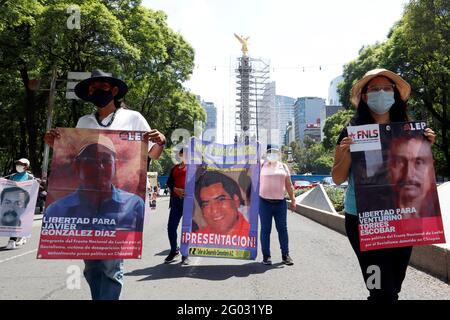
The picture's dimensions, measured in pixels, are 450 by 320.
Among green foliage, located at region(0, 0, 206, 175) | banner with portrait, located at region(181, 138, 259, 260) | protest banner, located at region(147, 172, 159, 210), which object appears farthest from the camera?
green foliage, located at region(0, 0, 206, 175)

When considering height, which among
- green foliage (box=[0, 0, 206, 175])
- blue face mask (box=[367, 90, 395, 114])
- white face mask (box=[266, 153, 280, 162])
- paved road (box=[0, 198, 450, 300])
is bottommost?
paved road (box=[0, 198, 450, 300])

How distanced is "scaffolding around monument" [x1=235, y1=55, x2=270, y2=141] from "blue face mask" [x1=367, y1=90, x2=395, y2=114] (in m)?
122

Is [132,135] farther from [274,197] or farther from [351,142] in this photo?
[274,197]

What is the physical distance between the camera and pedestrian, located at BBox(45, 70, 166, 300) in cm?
→ 306

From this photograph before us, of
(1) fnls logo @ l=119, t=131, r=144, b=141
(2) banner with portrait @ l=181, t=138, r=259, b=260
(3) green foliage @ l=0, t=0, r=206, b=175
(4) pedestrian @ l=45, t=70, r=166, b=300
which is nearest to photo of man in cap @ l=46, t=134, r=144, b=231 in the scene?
(1) fnls logo @ l=119, t=131, r=144, b=141

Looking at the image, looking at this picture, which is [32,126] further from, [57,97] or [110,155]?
[110,155]

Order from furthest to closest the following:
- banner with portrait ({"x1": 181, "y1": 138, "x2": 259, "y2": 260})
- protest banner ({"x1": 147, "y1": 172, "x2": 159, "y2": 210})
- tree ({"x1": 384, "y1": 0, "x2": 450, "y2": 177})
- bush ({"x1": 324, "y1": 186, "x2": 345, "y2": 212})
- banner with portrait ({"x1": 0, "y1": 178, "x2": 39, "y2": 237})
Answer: tree ({"x1": 384, "y1": 0, "x2": 450, "y2": 177}) → bush ({"x1": 324, "y1": 186, "x2": 345, "y2": 212}) → protest banner ({"x1": 147, "y1": 172, "x2": 159, "y2": 210}) → banner with portrait ({"x1": 0, "y1": 178, "x2": 39, "y2": 237}) → banner with portrait ({"x1": 181, "y1": 138, "x2": 259, "y2": 260})

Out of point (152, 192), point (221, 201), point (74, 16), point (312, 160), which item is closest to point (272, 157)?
point (221, 201)

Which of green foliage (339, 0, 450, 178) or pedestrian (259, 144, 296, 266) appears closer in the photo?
pedestrian (259, 144, 296, 266)

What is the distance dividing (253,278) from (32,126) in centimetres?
2099

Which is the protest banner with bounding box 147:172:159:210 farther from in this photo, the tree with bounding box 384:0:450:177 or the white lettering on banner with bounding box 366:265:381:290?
the tree with bounding box 384:0:450:177

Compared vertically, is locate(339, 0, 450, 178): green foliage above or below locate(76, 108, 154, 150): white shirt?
above

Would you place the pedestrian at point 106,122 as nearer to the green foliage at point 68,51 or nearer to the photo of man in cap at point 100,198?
the photo of man in cap at point 100,198

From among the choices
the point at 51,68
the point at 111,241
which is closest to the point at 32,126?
the point at 51,68
